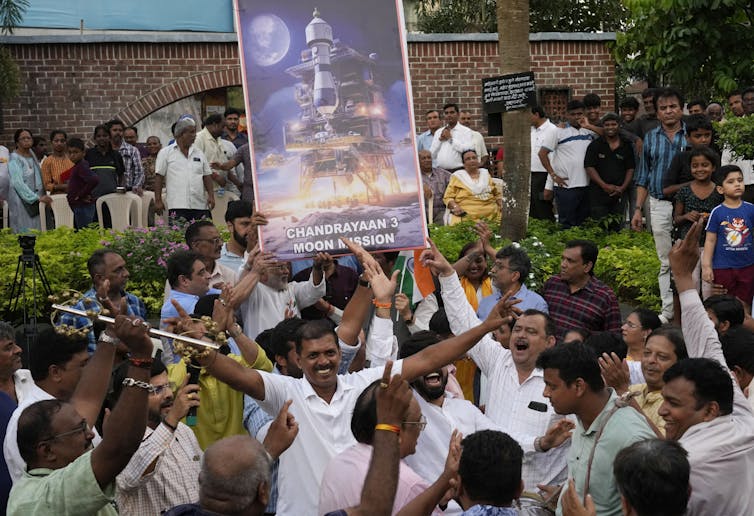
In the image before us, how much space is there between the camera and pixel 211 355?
4.98 metres

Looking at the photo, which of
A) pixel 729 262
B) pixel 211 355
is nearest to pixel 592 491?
pixel 211 355

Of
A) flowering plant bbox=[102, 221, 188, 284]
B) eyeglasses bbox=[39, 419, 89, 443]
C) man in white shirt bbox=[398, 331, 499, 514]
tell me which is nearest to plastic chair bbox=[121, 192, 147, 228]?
flowering plant bbox=[102, 221, 188, 284]

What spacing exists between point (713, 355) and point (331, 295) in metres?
3.65

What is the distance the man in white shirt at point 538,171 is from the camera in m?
14.5

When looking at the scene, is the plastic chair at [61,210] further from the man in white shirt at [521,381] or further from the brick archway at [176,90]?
the man in white shirt at [521,381]

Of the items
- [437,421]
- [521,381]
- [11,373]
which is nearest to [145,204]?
[11,373]

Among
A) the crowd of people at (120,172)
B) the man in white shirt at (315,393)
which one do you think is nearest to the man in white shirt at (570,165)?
the crowd of people at (120,172)

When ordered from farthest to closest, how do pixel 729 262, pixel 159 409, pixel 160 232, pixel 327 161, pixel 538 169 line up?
pixel 538 169 < pixel 160 232 < pixel 729 262 < pixel 327 161 < pixel 159 409

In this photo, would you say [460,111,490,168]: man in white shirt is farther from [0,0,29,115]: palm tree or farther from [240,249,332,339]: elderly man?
[0,0,29,115]: palm tree

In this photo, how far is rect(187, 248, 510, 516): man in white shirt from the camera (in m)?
5.39

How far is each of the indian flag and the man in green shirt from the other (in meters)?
3.64

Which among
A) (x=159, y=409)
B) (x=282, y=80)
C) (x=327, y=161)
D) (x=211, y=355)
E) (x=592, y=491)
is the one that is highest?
(x=282, y=80)

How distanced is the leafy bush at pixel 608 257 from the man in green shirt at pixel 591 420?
5705 millimetres

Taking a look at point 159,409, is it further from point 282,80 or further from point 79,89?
point 79,89
